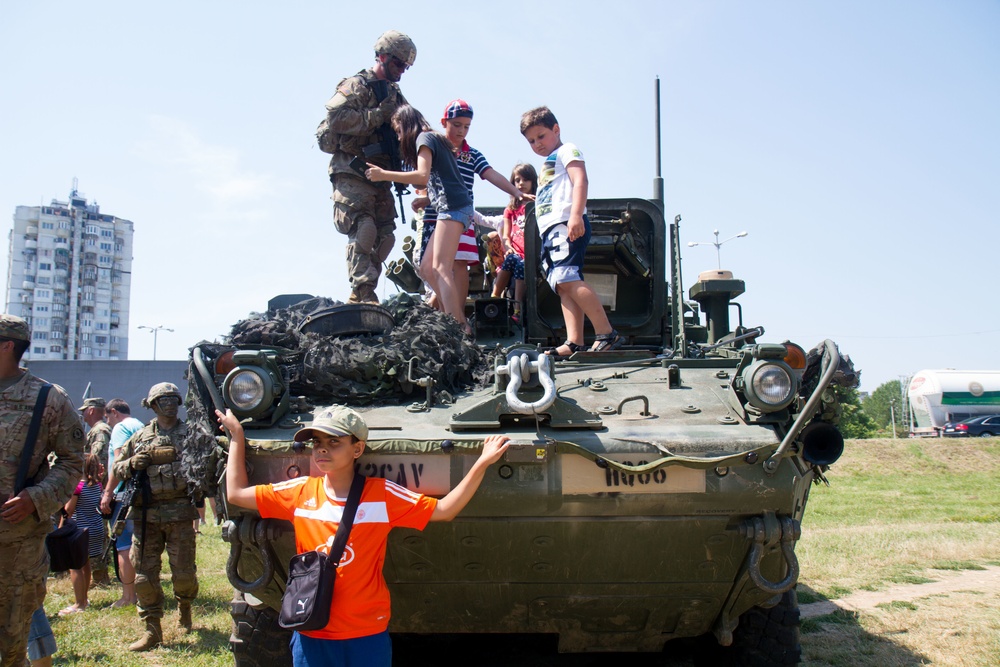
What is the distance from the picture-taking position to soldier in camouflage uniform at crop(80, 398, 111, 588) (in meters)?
8.33

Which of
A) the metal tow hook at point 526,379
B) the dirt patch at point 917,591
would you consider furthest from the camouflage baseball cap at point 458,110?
the dirt patch at point 917,591

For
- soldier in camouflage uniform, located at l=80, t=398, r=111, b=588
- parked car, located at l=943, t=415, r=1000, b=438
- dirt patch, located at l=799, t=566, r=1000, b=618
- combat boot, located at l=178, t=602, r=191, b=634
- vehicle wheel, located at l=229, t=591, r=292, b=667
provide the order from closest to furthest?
vehicle wheel, located at l=229, t=591, r=292, b=667 → combat boot, located at l=178, t=602, r=191, b=634 → dirt patch, located at l=799, t=566, r=1000, b=618 → soldier in camouflage uniform, located at l=80, t=398, r=111, b=588 → parked car, located at l=943, t=415, r=1000, b=438

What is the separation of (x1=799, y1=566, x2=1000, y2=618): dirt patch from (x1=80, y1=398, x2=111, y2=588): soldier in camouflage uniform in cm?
615

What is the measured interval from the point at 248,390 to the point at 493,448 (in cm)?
120

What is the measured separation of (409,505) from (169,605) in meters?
4.98

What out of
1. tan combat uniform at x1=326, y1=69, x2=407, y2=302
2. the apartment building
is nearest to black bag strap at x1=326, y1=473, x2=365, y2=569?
tan combat uniform at x1=326, y1=69, x2=407, y2=302

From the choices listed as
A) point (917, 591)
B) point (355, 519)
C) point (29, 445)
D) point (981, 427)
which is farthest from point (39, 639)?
point (981, 427)

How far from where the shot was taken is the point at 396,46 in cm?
664

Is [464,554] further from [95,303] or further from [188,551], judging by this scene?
[95,303]

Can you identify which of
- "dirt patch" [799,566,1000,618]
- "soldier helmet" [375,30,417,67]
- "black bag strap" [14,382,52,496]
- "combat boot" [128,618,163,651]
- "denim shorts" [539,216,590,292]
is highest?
"soldier helmet" [375,30,417,67]

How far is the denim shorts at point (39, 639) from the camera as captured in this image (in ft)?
14.7

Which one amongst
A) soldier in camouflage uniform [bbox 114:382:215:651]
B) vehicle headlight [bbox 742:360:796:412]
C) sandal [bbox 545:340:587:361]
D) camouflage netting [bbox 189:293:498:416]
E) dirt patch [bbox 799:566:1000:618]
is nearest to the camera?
vehicle headlight [bbox 742:360:796:412]

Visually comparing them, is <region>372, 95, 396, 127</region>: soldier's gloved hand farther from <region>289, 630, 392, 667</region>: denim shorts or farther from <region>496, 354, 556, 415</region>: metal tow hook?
<region>289, 630, 392, 667</region>: denim shorts

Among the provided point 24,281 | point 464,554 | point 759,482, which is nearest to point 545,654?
point 464,554
